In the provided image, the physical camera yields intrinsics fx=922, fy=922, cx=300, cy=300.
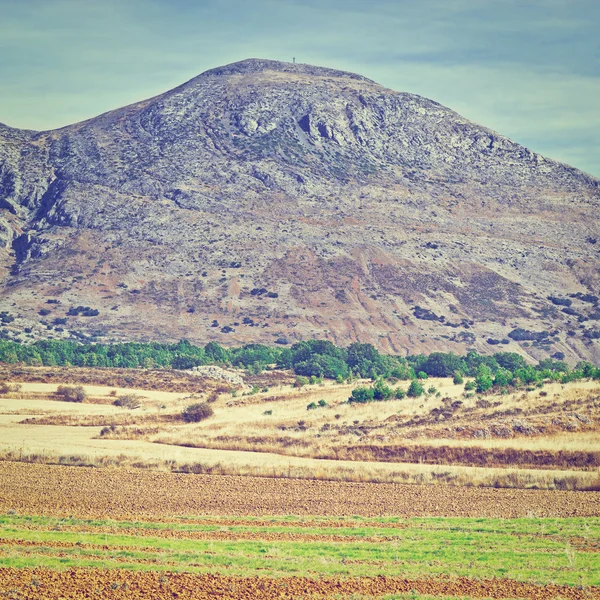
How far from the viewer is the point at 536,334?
486 ft

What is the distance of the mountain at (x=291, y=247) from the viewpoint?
477 ft

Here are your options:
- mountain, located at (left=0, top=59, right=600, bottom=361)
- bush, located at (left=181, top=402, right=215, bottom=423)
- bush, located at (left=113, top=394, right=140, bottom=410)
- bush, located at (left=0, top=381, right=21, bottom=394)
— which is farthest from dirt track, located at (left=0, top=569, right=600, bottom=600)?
mountain, located at (left=0, top=59, right=600, bottom=361)

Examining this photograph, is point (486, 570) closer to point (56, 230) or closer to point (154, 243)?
point (154, 243)

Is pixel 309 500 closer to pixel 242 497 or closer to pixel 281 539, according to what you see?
pixel 242 497

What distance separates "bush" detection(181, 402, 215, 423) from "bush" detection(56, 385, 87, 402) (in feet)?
40.3

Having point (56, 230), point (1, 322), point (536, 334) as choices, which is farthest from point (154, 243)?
point (536, 334)

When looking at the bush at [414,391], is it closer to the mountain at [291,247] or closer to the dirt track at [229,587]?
the dirt track at [229,587]

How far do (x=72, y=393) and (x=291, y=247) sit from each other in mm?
98429

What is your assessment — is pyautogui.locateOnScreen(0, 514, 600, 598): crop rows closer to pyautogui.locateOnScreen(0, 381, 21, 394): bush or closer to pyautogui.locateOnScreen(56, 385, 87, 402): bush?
pyautogui.locateOnScreen(56, 385, 87, 402): bush

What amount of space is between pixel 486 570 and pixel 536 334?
429ft

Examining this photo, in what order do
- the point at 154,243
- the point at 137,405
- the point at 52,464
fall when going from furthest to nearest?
the point at 154,243 → the point at 137,405 → the point at 52,464

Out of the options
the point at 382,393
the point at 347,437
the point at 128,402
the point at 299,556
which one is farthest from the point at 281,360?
the point at 299,556

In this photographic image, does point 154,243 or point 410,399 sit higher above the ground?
point 154,243

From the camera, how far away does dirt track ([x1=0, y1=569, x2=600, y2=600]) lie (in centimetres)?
1877
